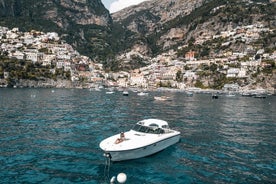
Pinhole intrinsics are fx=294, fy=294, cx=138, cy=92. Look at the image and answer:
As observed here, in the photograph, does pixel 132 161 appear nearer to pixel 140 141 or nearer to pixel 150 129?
pixel 140 141

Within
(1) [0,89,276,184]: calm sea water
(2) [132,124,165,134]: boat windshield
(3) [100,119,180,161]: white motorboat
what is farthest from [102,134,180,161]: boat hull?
(2) [132,124,165,134]: boat windshield

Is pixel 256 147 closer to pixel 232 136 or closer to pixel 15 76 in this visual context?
pixel 232 136

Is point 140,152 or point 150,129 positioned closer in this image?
point 140,152

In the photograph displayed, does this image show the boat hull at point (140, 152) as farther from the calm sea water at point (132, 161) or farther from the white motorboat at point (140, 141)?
the calm sea water at point (132, 161)

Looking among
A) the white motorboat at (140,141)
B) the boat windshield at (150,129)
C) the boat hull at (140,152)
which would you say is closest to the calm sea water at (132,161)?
the boat hull at (140,152)

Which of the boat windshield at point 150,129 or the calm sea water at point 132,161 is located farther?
the boat windshield at point 150,129

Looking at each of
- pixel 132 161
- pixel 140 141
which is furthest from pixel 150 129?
pixel 132 161

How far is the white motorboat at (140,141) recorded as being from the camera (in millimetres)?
26297

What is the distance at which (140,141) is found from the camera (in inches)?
1126

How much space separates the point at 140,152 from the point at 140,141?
1082 mm

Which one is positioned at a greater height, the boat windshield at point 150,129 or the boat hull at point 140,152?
the boat windshield at point 150,129

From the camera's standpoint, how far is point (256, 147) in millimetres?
36469

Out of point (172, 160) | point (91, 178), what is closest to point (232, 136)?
point (172, 160)

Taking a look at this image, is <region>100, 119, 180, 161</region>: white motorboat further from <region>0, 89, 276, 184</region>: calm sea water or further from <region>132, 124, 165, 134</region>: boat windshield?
<region>0, 89, 276, 184</region>: calm sea water
